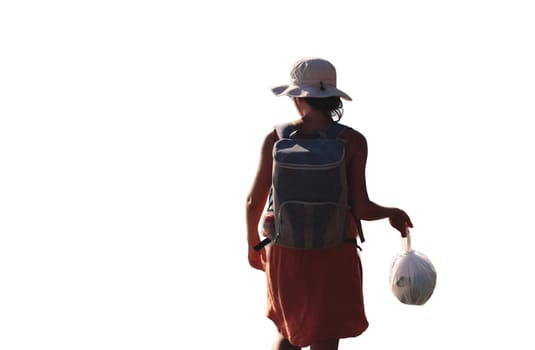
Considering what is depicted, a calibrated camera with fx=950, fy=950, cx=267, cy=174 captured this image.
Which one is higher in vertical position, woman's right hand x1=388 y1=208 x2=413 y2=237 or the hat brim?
the hat brim

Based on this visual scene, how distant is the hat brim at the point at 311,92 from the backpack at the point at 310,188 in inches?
7.5

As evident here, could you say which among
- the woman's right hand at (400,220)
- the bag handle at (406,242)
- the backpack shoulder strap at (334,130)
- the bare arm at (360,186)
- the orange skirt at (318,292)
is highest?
the backpack shoulder strap at (334,130)

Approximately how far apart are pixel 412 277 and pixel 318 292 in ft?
2.08

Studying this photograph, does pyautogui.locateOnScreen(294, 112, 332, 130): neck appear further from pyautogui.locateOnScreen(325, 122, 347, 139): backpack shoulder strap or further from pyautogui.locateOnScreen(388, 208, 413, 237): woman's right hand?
pyautogui.locateOnScreen(388, 208, 413, 237): woman's right hand

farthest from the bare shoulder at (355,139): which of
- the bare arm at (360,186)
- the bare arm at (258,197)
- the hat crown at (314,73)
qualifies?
the bare arm at (258,197)

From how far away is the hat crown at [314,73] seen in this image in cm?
578

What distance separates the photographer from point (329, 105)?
19.1ft

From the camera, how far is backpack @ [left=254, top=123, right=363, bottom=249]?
5.63m

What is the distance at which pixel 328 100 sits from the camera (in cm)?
581

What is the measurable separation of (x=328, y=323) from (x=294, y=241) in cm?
55

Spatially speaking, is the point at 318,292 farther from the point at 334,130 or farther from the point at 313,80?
the point at 313,80

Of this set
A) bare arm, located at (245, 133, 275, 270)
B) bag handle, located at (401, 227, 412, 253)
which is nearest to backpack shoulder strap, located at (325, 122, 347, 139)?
bare arm, located at (245, 133, 275, 270)

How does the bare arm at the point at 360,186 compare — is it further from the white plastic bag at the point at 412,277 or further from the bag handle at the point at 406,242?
the white plastic bag at the point at 412,277

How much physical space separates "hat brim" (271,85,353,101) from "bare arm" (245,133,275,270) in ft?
0.91
